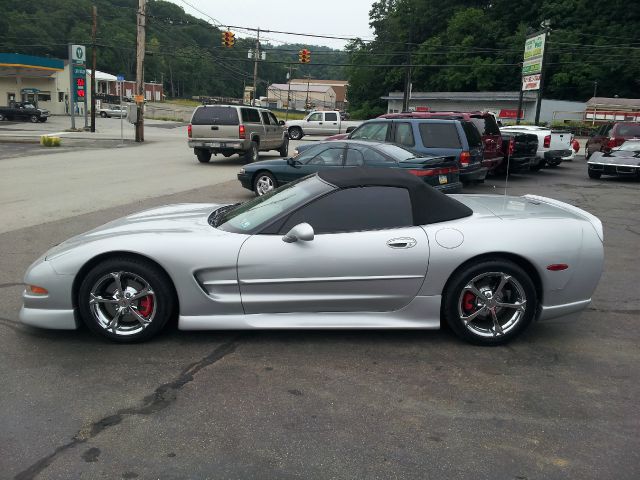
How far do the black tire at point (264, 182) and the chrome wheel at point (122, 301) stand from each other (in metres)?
7.23

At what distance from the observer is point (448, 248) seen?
4246mm

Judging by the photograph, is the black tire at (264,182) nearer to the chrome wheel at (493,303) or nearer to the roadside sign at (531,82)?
the chrome wheel at (493,303)

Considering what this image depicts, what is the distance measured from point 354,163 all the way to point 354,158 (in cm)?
10

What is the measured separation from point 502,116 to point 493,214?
57.7 m

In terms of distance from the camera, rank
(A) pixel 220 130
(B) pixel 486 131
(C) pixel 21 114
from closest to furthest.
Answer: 1. (B) pixel 486 131
2. (A) pixel 220 130
3. (C) pixel 21 114

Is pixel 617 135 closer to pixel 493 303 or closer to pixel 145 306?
pixel 493 303

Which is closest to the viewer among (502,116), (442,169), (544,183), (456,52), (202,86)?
(442,169)

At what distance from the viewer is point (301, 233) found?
13.3ft

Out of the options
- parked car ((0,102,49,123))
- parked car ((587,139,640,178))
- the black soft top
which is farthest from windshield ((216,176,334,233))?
parked car ((0,102,49,123))

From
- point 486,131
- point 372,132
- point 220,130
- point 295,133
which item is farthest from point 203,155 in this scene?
point 295,133

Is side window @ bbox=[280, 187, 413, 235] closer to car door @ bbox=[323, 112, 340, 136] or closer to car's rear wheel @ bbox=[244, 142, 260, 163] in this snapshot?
car's rear wheel @ bbox=[244, 142, 260, 163]

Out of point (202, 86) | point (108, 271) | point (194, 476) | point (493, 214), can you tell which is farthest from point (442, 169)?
point (202, 86)

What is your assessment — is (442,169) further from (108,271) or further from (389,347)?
(108,271)

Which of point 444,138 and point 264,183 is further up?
point 444,138
